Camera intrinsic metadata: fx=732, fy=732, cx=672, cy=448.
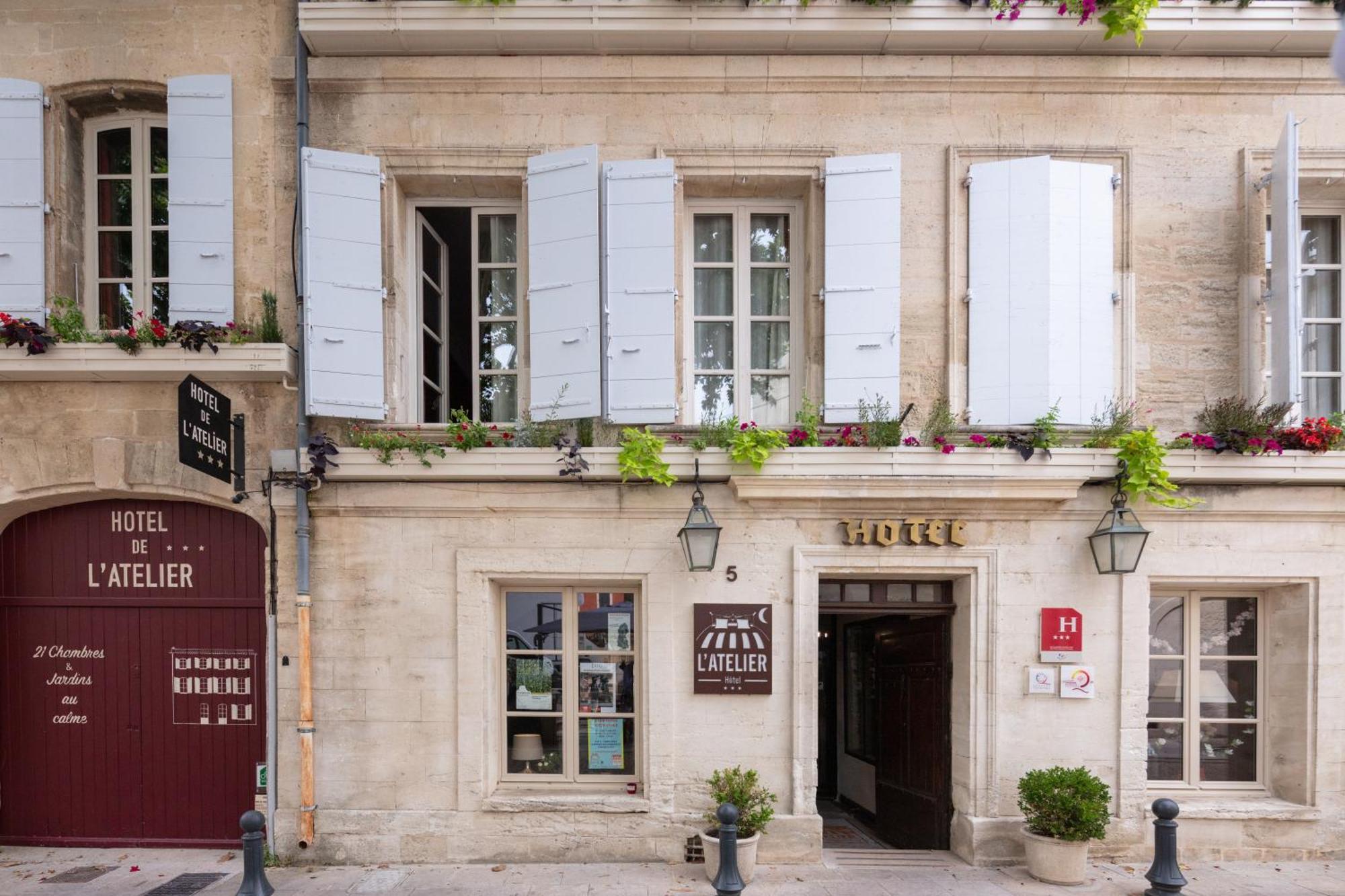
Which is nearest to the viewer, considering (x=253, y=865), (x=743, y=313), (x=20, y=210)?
(x=253, y=865)

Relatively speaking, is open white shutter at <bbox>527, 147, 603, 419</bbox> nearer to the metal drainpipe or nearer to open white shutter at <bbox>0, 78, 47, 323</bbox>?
the metal drainpipe

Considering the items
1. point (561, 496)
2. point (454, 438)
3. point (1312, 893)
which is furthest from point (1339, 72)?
point (1312, 893)

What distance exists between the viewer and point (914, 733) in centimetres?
645

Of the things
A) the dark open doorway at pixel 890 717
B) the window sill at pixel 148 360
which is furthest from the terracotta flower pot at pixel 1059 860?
the window sill at pixel 148 360

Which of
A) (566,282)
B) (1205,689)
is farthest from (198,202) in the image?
(1205,689)

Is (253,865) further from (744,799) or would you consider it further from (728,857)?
(744,799)

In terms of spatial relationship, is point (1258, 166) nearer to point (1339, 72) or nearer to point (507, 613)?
point (1339, 72)

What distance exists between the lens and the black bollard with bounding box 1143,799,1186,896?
467 centimetres

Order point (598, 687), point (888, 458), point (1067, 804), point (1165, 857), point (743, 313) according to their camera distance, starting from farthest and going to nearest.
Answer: point (743, 313) → point (598, 687) → point (888, 458) → point (1067, 804) → point (1165, 857)

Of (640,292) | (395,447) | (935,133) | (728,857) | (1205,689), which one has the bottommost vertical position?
(728,857)

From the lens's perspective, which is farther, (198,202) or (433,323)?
(433,323)

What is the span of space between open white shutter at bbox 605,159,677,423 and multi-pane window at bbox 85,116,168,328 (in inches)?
145

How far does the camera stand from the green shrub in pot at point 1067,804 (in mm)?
5078

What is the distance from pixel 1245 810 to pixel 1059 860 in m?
1.76
